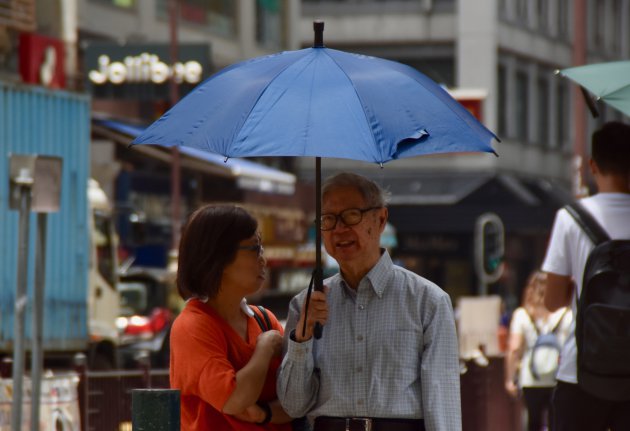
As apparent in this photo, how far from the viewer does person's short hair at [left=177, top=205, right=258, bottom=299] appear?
17.5ft

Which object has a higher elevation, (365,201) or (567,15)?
(567,15)

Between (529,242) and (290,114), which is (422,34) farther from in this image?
(290,114)

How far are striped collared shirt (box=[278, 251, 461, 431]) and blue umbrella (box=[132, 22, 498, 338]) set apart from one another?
6.8 inches

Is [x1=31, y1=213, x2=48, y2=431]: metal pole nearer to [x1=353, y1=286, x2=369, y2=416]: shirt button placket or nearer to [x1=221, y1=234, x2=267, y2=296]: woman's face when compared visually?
[x1=221, y1=234, x2=267, y2=296]: woman's face

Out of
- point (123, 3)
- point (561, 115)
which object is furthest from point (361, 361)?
point (561, 115)

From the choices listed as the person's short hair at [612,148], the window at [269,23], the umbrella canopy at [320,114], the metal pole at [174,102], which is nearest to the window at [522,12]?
the window at [269,23]

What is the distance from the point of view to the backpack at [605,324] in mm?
6688

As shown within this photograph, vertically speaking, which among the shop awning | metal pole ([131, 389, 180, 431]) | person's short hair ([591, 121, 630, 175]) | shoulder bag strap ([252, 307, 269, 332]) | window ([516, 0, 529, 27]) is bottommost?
metal pole ([131, 389, 180, 431])

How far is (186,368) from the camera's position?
524 centimetres

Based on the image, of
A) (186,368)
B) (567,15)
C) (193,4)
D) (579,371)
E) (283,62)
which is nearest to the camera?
(186,368)

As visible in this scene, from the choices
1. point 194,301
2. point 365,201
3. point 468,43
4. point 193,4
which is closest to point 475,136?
point 365,201

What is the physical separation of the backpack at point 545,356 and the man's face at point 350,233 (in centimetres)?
707

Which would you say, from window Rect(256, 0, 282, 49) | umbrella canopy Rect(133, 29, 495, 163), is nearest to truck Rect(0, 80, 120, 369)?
umbrella canopy Rect(133, 29, 495, 163)

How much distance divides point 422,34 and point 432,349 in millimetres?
49453
